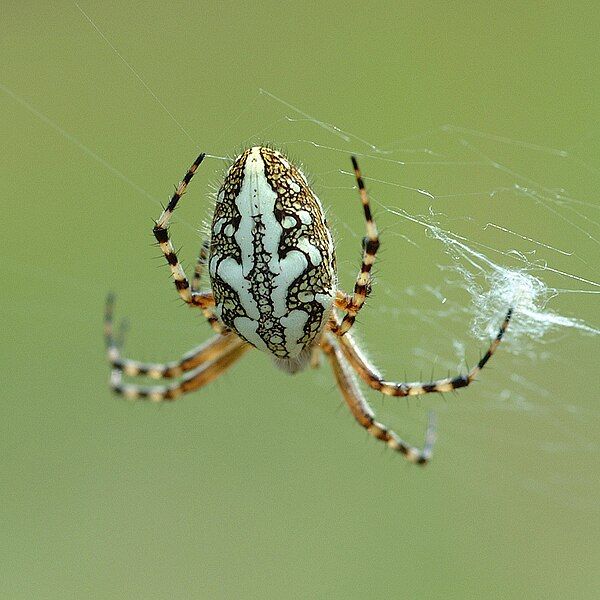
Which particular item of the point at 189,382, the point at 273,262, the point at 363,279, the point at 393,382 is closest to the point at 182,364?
the point at 189,382

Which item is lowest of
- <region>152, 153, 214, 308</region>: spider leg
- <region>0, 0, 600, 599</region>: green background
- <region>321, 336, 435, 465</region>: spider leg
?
<region>152, 153, 214, 308</region>: spider leg

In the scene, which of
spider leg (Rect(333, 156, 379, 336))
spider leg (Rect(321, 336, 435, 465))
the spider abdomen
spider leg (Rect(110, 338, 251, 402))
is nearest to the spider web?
spider leg (Rect(321, 336, 435, 465))

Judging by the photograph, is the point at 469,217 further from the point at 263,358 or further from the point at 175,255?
the point at 175,255

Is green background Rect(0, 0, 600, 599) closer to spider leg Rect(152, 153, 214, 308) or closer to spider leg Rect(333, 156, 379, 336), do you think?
spider leg Rect(152, 153, 214, 308)

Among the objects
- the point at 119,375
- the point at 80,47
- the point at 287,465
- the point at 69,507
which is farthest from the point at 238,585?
the point at 80,47

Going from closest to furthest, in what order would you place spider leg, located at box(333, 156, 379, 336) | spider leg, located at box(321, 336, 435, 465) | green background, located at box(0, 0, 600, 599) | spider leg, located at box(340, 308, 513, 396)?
spider leg, located at box(333, 156, 379, 336) < spider leg, located at box(340, 308, 513, 396) < spider leg, located at box(321, 336, 435, 465) < green background, located at box(0, 0, 600, 599)

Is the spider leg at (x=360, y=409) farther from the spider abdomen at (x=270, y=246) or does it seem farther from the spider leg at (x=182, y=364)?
the spider abdomen at (x=270, y=246)
